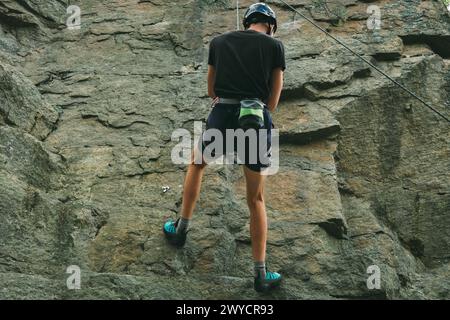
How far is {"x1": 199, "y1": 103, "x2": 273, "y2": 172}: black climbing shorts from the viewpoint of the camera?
6.32 metres

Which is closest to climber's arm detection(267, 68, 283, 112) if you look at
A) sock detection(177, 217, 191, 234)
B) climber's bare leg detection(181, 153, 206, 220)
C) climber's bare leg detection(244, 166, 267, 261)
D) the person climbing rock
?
the person climbing rock

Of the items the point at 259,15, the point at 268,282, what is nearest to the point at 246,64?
the point at 259,15

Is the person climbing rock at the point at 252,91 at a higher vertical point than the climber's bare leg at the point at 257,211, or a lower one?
higher

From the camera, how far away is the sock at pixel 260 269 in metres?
6.52

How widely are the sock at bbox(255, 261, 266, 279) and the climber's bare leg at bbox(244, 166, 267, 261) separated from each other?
55 millimetres

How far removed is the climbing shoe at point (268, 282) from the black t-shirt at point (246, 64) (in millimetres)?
1750

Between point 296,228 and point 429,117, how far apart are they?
8.87 feet

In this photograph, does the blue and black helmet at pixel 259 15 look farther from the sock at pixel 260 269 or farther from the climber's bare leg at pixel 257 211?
the sock at pixel 260 269

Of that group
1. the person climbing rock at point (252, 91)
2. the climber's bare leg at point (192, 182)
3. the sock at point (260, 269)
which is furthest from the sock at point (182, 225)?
the sock at point (260, 269)

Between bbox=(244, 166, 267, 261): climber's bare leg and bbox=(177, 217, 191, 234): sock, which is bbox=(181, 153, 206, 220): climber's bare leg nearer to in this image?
bbox=(177, 217, 191, 234): sock

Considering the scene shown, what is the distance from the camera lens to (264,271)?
21.6 feet

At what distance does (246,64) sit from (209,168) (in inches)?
86.1

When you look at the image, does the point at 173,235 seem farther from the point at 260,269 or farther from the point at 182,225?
the point at 260,269

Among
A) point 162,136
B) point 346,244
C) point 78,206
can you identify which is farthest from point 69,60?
point 346,244
